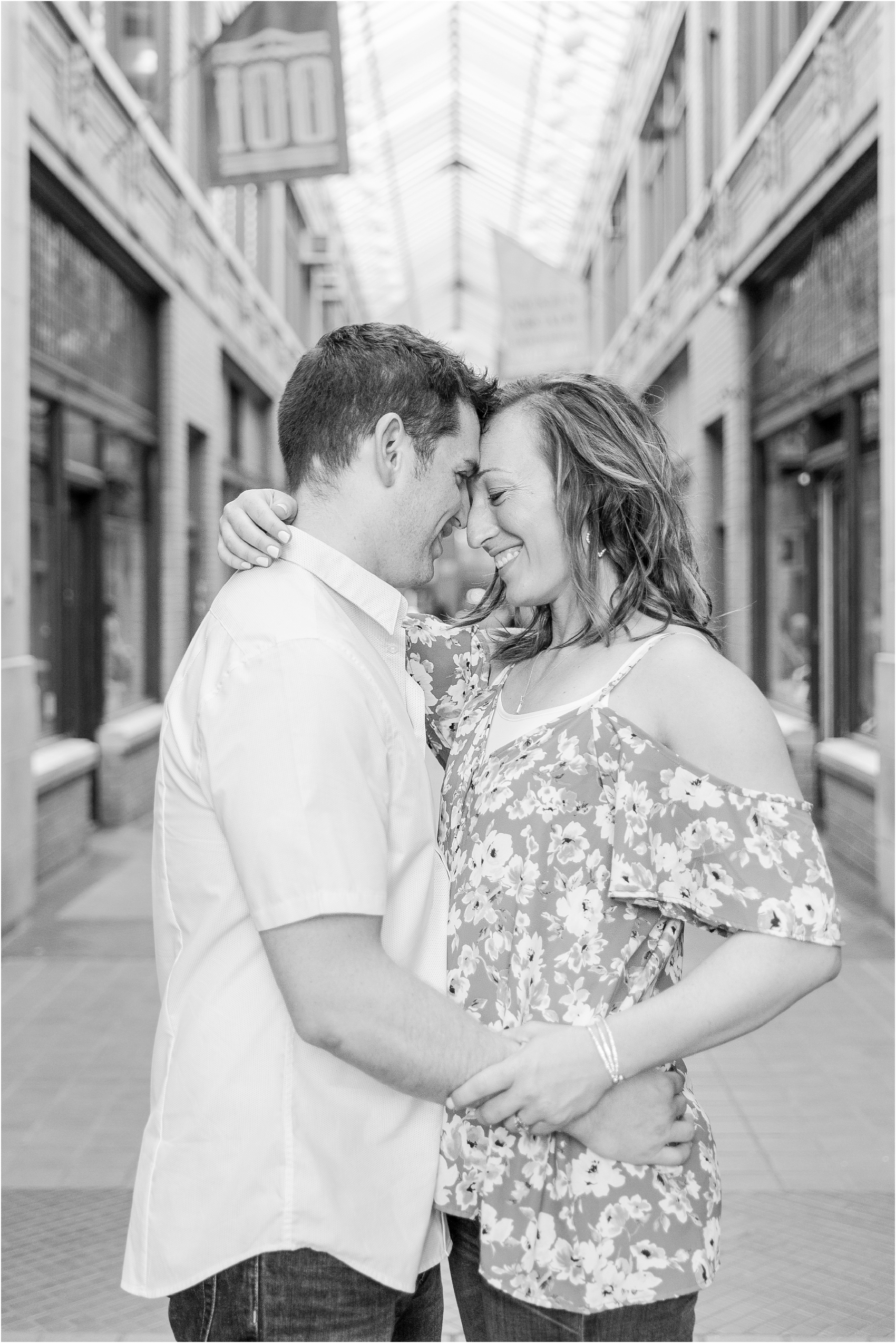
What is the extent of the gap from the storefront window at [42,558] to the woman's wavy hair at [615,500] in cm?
720

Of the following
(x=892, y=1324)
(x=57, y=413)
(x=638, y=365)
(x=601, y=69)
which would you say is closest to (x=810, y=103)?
(x=57, y=413)

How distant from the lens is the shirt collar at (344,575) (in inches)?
68.1

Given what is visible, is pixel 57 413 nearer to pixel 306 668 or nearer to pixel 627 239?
pixel 306 668

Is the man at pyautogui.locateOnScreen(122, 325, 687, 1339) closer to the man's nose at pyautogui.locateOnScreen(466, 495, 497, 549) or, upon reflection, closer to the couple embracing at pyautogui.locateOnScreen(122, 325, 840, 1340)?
the couple embracing at pyautogui.locateOnScreen(122, 325, 840, 1340)

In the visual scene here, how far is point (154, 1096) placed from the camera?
1639 mm

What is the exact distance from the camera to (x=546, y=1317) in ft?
5.55

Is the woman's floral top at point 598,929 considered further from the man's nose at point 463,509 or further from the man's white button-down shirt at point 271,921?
the man's nose at point 463,509

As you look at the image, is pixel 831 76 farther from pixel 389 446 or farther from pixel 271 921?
pixel 271 921

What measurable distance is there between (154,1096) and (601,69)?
19.9 metres

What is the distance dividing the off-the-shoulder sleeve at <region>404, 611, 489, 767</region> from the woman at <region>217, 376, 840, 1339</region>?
476 mm

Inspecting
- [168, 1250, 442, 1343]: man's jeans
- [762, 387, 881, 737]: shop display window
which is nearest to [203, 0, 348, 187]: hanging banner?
[762, 387, 881, 737]: shop display window

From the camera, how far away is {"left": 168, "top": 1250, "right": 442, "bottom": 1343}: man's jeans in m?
1.55

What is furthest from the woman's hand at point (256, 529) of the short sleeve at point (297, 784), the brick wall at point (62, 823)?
the brick wall at point (62, 823)

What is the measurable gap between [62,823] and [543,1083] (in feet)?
25.6
